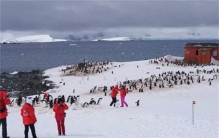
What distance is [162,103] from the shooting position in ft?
78.6

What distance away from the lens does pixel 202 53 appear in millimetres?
48094

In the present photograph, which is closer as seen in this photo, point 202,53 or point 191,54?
point 202,53

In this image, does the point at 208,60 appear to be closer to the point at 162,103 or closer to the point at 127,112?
the point at 162,103

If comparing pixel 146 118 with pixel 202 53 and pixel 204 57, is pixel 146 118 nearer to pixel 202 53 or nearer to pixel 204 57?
pixel 204 57

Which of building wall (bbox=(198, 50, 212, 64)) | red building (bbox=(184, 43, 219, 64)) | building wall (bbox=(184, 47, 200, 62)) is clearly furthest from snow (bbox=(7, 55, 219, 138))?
building wall (bbox=(184, 47, 200, 62))

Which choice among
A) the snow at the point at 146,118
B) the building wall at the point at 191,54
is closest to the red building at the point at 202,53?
the building wall at the point at 191,54

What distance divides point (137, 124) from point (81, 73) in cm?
3018

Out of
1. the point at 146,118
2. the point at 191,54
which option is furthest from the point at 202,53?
the point at 146,118

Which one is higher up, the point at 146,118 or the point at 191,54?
the point at 191,54

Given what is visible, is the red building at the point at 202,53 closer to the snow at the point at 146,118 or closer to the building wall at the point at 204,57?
the building wall at the point at 204,57

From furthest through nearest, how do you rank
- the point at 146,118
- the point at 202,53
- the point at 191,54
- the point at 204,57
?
the point at 191,54
the point at 202,53
the point at 204,57
the point at 146,118

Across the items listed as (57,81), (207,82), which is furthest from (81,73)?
(207,82)

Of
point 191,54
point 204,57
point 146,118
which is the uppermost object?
point 191,54

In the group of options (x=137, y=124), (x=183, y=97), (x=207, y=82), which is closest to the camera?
(x=137, y=124)
